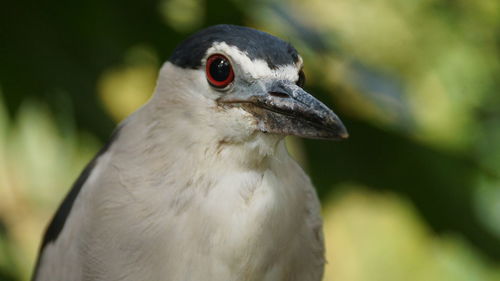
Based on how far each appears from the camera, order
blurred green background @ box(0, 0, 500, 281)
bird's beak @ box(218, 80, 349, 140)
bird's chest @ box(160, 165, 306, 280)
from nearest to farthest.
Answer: bird's beak @ box(218, 80, 349, 140)
bird's chest @ box(160, 165, 306, 280)
blurred green background @ box(0, 0, 500, 281)

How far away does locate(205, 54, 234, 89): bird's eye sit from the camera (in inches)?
74.9

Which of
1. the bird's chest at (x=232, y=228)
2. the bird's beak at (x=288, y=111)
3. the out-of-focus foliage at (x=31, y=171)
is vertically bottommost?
the out-of-focus foliage at (x=31, y=171)

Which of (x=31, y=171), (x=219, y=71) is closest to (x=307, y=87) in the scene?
(x=219, y=71)

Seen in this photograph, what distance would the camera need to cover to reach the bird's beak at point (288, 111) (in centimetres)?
182

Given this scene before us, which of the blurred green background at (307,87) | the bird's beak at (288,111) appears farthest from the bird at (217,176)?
the blurred green background at (307,87)

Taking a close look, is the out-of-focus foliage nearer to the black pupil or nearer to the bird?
the bird

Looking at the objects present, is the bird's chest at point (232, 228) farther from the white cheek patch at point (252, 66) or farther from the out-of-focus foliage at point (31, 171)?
the out-of-focus foliage at point (31, 171)

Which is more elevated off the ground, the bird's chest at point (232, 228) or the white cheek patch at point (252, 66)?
the white cheek patch at point (252, 66)

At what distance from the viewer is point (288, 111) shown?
72.6 inches

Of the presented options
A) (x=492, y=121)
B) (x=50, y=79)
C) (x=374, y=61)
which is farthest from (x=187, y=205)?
(x=492, y=121)

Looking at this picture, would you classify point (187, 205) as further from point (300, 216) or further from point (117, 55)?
point (117, 55)

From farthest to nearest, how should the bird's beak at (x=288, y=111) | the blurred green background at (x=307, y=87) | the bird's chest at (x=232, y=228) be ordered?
the blurred green background at (x=307, y=87), the bird's chest at (x=232, y=228), the bird's beak at (x=288, y=111)

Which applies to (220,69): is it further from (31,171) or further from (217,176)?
(31,171)

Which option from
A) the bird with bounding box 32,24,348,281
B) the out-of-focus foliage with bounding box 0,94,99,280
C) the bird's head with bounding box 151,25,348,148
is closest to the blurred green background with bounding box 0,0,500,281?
the out-of-focus foliage with bounding box 0,94,99,280
